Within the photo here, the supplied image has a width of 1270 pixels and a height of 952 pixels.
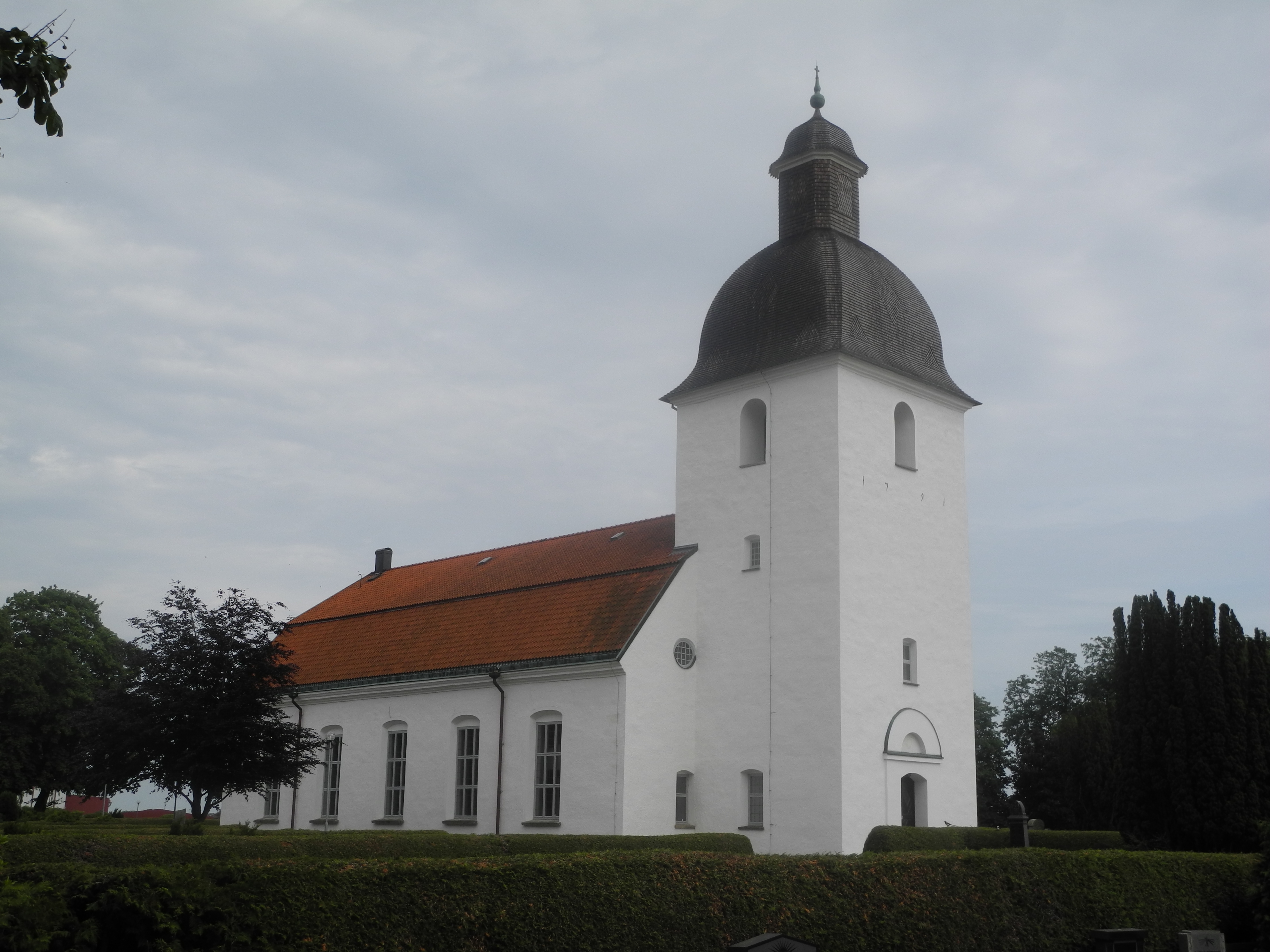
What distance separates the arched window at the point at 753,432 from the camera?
24.7 metres

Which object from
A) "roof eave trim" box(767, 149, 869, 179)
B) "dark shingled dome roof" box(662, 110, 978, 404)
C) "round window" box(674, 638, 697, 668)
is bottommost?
"round window" box(674, 638, 697, 668)

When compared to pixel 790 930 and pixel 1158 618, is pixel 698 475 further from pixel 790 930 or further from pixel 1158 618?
pixel 790 930

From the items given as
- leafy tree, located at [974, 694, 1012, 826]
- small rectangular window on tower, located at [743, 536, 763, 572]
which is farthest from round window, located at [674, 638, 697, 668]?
leafy tree, located at [974, 694, 1012, 826]

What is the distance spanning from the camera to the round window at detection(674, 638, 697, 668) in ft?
78.4

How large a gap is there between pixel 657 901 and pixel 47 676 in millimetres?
46899

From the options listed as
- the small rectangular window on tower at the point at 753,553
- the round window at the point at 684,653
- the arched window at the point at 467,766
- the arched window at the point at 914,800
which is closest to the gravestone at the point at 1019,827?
the arched window at the point at 914,800

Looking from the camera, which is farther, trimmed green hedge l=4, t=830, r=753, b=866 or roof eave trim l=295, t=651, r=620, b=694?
roof eave trim l=295, t=651, r=620, b=694

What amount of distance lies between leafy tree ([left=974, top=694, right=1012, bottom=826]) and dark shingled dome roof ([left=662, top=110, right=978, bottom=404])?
921 inches

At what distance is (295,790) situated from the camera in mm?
28656

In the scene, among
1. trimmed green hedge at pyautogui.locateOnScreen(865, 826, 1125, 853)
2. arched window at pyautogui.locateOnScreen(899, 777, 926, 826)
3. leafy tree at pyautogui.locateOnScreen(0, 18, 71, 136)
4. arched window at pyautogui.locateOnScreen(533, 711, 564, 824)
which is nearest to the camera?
leafy tree at pyautogui.locateOnScreen(0, 18, 71, 136)

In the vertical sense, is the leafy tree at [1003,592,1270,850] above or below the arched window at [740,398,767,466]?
below

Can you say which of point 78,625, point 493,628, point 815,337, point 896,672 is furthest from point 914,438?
point 78,625

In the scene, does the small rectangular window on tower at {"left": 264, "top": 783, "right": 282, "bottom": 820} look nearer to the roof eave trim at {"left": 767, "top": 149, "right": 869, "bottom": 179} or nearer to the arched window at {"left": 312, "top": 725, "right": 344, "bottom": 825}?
the arched window at {"left": 312, "top": 725, "right": 344, "bottom": 825}

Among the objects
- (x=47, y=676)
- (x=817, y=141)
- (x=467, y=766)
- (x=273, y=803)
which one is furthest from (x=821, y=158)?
(x=47, y=676)
